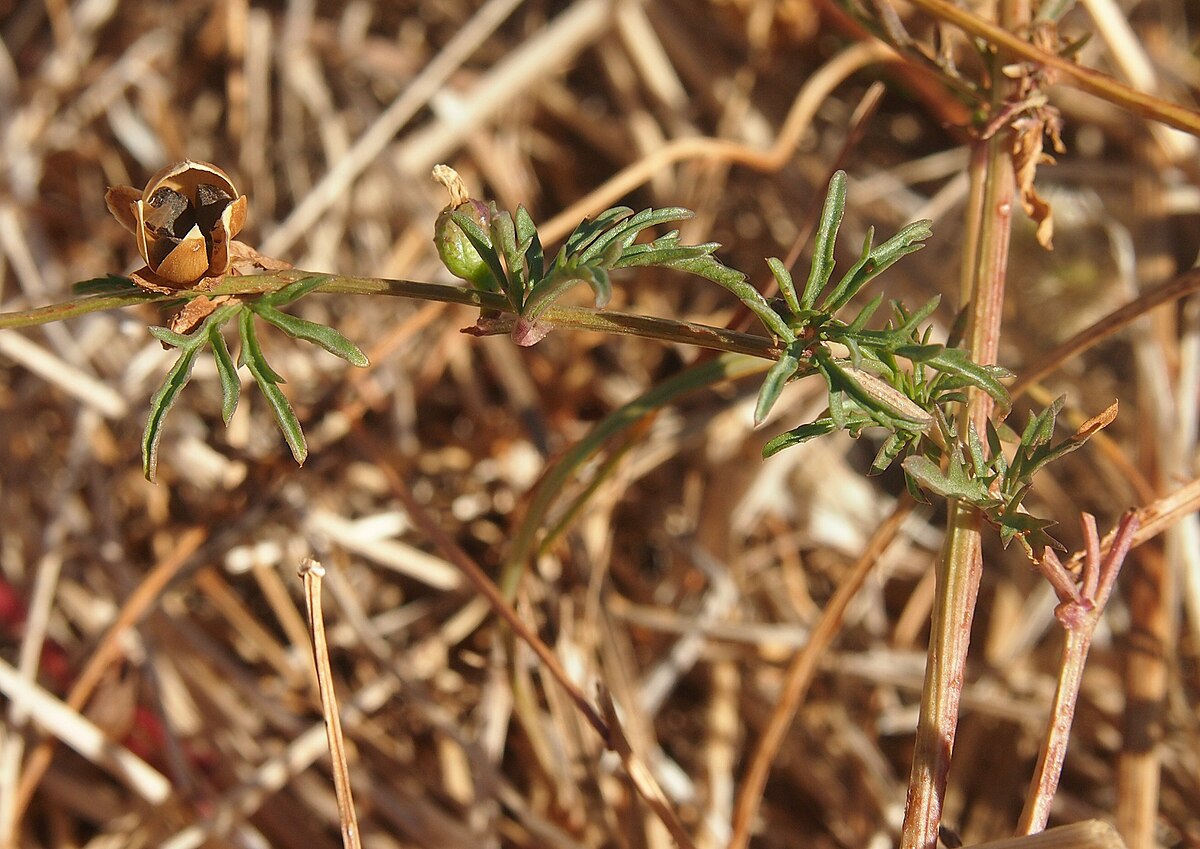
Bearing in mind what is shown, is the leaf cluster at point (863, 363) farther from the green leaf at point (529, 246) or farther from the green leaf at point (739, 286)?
the green leaf at point (529, 246)

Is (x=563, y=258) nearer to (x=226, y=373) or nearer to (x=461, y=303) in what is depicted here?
(x=461, y=303)

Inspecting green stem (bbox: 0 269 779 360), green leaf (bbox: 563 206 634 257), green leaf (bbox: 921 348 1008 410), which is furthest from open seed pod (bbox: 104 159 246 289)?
green leaf (bbox: 921 348 1008 410)

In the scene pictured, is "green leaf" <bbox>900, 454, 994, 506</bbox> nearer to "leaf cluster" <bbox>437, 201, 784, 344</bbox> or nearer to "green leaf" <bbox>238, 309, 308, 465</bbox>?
"leaf cluster" <bbox>437, 201, 784, 344</bbox>

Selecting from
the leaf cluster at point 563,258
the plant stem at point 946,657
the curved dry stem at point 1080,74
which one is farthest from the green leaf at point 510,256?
the curved dry stem at point 1080,74

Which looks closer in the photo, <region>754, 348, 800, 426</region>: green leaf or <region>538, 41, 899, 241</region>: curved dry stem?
<region>754, 348, 800, 426</region>: green leaf

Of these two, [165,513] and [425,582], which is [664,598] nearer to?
[425,582]
